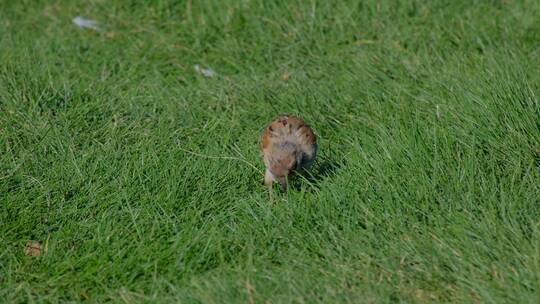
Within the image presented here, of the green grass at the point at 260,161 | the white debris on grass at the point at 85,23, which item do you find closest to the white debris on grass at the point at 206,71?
the green grass at the point at 260,161

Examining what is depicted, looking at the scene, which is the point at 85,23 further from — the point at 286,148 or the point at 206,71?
the point at 286,148

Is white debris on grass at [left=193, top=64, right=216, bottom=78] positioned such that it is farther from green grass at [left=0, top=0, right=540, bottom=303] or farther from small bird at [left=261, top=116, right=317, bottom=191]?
small bird at [left=261, top=116, right=317, bottom=191]

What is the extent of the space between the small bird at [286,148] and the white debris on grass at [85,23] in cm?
Result: 310

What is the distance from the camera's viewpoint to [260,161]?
21.8 feet

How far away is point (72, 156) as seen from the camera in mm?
6387

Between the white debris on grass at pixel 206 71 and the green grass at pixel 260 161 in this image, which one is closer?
the green grass at pixel 260 161

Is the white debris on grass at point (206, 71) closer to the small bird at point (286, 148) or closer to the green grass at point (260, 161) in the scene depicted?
the green grass at point (260, 161)

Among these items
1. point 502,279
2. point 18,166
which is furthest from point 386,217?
point 18,166

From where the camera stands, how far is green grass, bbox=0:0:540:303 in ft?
17.0

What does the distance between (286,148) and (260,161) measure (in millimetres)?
365

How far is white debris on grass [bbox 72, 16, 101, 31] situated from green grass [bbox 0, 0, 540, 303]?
8 centimetres

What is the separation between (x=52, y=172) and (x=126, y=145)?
61 cm

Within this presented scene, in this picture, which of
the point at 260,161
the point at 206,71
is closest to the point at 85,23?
Result: the point at 206,71

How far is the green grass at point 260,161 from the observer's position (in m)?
5.18
